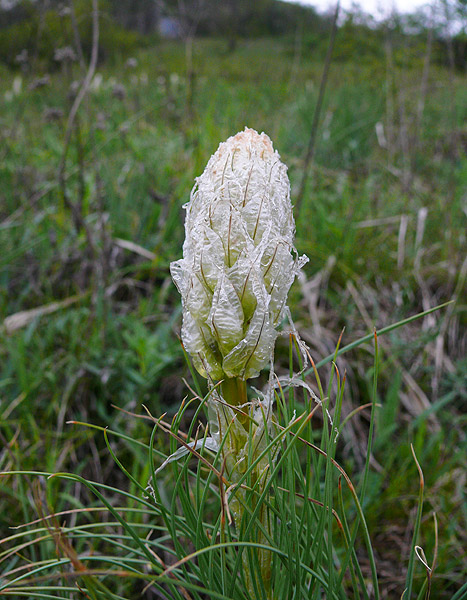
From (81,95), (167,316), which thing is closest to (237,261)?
(167,316)

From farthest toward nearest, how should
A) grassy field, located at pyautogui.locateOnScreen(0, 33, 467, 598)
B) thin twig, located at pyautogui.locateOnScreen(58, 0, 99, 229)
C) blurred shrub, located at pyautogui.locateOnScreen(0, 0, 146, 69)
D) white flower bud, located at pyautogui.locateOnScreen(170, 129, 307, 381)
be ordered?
1. blurred shrub, located at pyautogui.locateOnScreen(0, 0, 146, 69)
2. thin twig, located at pyautogui.locateOnScreen(58, 0, 99, 229)
3. grassy field, located at pyautogui.locateOnScreen(0, 33, 467, 598)
4. white flower bud, located at pyautogui.locateOnScreen(170, 129, 307, 381)

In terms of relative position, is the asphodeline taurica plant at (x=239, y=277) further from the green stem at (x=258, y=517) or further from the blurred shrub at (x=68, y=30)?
the blurred shrub at (x=68, y=30)

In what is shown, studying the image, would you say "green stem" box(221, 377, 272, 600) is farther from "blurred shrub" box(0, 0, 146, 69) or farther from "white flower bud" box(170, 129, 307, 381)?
A: "blurred shrub" box(0, 0, 146, 69)

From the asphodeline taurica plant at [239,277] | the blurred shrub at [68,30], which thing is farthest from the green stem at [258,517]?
the blurred shrub at [68,30]

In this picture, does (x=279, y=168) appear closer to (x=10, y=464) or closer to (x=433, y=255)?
(x=10, y=464)

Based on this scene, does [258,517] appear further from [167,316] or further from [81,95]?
[81,95]

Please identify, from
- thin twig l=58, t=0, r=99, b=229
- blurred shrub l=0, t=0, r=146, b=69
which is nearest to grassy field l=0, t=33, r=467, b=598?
thin twig l=58, t=0, r=99, b=229

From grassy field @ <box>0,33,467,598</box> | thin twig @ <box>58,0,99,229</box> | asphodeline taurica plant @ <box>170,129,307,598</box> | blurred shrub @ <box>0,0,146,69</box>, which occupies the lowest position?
grassy field @ <box>0,33,467,598</box>

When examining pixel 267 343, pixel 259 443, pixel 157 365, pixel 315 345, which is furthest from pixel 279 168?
pixel 315 345

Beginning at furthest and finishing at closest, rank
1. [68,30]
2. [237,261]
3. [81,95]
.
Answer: [68,30]
[81,95]
[237,261]
